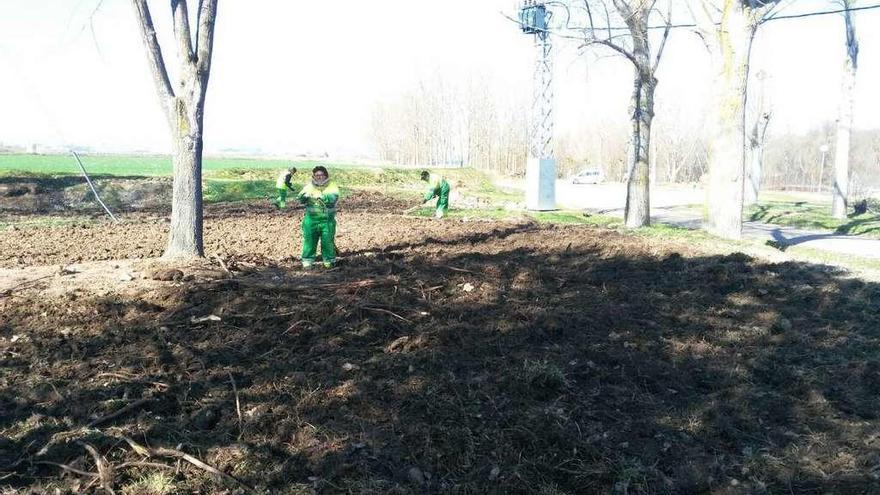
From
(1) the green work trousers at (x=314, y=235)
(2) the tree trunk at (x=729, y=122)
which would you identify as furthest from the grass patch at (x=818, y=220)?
(1) the green work trousers at (x=314, y=235)

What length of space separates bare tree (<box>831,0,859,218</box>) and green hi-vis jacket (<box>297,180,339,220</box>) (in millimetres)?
18902

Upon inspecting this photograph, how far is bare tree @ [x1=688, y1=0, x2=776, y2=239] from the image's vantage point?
1282cm

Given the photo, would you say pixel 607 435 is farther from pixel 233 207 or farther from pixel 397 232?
pixel 233 207

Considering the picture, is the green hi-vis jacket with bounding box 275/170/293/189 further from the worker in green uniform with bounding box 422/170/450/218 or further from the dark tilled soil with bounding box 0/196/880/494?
the worker in green uniform with bounding box 422/170/450/218

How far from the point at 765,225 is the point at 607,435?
17.7 metres

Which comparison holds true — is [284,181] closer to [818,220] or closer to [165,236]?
[165,236]

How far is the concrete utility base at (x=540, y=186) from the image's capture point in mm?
20797

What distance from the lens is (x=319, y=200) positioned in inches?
350

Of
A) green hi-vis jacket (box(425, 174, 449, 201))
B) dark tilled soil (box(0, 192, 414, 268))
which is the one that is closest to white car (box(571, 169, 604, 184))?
dark tilled soil (box(0, 192, 414, 268))

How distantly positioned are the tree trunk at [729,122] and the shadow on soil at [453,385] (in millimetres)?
5888

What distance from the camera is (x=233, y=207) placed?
19953 millimetres

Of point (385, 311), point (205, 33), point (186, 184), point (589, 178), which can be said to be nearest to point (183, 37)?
point (205, 33)

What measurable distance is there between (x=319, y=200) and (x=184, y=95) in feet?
7.49

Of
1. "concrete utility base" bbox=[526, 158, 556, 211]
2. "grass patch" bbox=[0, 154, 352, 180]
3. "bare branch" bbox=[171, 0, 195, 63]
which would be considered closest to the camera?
"bare branch" bbox=[171, 0, 195, 63]
